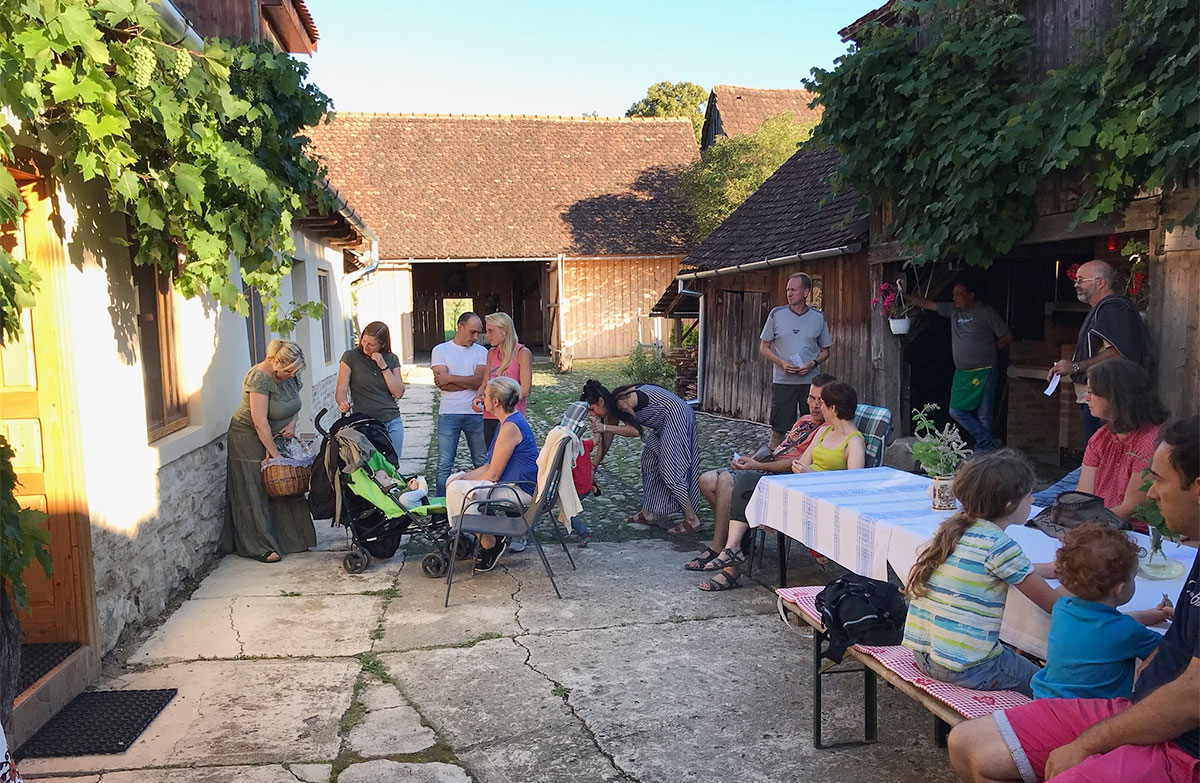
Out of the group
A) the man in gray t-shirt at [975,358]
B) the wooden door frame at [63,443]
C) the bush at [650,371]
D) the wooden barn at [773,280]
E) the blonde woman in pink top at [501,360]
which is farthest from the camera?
the bush at [650,371]

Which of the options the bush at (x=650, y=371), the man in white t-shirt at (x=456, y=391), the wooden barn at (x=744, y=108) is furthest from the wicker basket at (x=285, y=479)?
the wooden barn at (x=744, y=108)

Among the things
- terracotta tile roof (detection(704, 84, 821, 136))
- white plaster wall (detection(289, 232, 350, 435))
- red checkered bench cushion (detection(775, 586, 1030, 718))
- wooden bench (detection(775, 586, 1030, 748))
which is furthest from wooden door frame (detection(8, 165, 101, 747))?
terracotta tile roof (detection(704, 84, 821, 136))

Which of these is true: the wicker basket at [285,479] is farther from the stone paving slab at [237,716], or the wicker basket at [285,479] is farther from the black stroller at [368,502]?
the stone paving slab at [237,716]

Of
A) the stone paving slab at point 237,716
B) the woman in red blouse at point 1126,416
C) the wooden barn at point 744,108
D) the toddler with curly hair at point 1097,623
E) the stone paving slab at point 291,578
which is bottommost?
the stone paving slab at point 237,716

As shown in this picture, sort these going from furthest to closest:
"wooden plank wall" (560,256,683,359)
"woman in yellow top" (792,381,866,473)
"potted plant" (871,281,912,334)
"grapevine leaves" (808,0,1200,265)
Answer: "wooden plank wall" (560,256,683,359) → "potted plant" (871,281,912,334) → "woman in yellow top" (792,381,866,473) → "grapevine leaves" (808,0,1200,265)

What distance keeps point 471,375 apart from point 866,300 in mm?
5063

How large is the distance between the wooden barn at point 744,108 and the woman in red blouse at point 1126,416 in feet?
74.3

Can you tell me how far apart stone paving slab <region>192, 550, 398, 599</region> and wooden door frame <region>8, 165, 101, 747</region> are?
138cm

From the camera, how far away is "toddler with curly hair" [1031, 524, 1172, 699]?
262 centimetres

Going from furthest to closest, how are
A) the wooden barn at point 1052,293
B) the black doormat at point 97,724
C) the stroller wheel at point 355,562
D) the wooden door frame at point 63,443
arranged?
1. the stroller wheel at point 355,562
2. the wooden barn at point 1052,293
3. the wooden door frame at point 63,443
4. the black doormat at point 97,724

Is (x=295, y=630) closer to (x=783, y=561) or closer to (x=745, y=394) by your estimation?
(x=783, y=561)

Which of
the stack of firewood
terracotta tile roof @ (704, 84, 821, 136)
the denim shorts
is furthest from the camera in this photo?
terracotta tile roof @ (704, 84, 821, 136)

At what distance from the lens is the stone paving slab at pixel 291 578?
232 inches

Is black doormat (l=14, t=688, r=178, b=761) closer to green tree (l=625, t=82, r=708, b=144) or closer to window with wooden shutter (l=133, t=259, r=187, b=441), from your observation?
window with wooden shutter (l=133, t=259, r=187, b=441)
